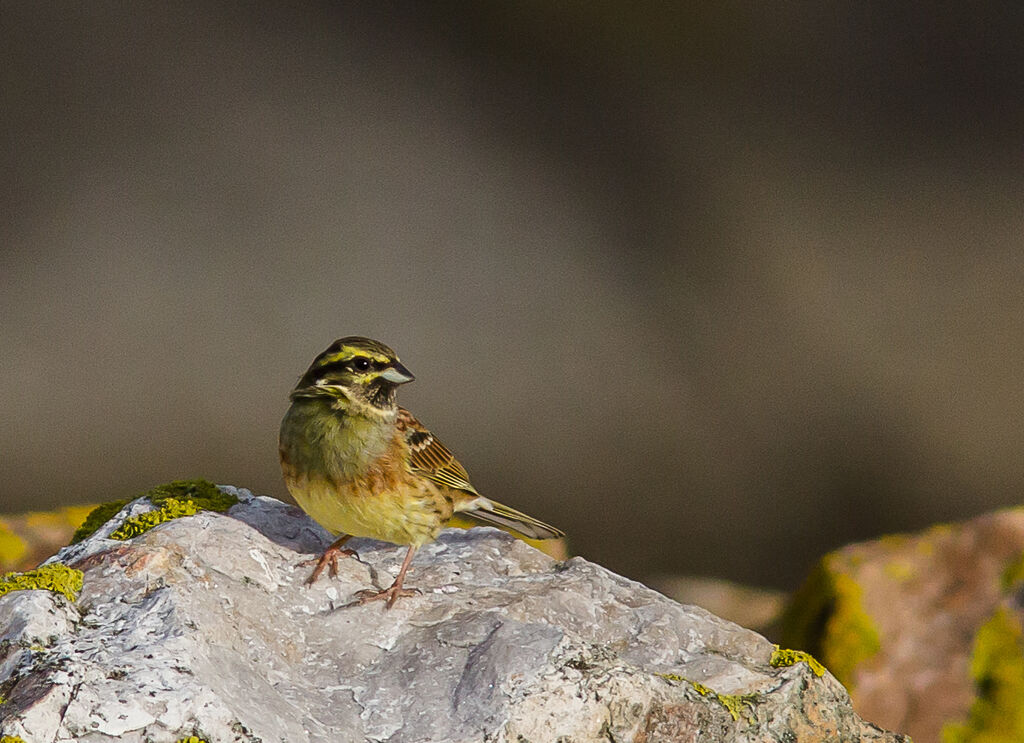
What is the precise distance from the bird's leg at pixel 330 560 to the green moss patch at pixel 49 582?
74cm

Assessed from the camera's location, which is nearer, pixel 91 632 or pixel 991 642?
pixel 91 632

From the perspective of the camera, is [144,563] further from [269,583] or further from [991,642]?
[991,642]

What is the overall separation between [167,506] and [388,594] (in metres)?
0.87

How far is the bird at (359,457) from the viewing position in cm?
382

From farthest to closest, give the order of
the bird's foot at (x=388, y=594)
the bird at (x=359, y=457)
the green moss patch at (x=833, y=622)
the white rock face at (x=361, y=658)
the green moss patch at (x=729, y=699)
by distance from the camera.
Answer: the green moss patch at (x=833, y=622)
the bird at (x=359, y=457)
the bird's foot at (x=388, y=594)
the green moss patch at (x=729, y=699)
the white rock face at (x=361, y=658)

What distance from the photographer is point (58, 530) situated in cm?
528

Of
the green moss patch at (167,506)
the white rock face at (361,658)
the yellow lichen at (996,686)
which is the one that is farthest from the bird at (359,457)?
the yellow lichen at (996,686)

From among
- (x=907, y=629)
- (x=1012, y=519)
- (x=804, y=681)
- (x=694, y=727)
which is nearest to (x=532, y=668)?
(x=694, y=727)

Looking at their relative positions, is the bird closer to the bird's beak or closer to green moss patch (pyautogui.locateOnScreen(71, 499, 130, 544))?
the bird's beak

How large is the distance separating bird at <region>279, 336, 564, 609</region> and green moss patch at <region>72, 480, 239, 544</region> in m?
0.31

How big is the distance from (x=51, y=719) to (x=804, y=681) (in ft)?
7.08

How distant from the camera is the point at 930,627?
5.40 metres

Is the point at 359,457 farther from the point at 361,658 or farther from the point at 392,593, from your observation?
the point at 361,658

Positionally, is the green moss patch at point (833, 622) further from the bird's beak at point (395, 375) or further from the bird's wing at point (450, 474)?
the bird's beak at point (395, 375)
